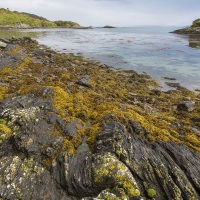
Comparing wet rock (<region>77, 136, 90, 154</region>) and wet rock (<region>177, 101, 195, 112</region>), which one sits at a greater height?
wet rock (<region>77, 136, 90, 154</region>)

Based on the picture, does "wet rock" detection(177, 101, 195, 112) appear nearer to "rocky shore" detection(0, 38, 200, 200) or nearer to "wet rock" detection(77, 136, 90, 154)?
"rocky shore" detection(0, 38, 200, 200)

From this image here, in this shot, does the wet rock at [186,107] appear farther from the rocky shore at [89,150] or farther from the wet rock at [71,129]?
the wet rock at [71,129]

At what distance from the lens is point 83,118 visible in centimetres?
1658

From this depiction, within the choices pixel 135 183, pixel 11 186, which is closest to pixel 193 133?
pixel 135 183

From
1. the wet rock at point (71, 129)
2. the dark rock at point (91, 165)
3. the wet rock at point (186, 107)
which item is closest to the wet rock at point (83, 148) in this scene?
the dark rock at point (91, 165)

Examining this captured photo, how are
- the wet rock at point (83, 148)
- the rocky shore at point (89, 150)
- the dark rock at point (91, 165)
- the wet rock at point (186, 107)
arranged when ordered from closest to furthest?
the dark rock at point (91, 165), the rocky shore at point (89, 150), the wet rock at point (83, 148), the wet rock at point (186, 107)

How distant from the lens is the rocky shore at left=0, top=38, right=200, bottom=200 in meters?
10.5

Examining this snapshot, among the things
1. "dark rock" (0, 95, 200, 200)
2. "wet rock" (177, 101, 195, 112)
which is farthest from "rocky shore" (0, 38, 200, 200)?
"wet rock" (177, 101, 195, 112)

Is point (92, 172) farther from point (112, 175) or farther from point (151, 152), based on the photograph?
point (151, 152)

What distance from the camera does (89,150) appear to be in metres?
13.2

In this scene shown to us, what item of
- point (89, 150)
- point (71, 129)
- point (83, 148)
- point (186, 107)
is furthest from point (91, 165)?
point (186, 107)

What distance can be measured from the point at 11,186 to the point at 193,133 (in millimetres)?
13474

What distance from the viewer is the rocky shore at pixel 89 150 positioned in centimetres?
1050

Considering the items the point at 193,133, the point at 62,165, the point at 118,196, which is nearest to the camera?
the point at 118,196
